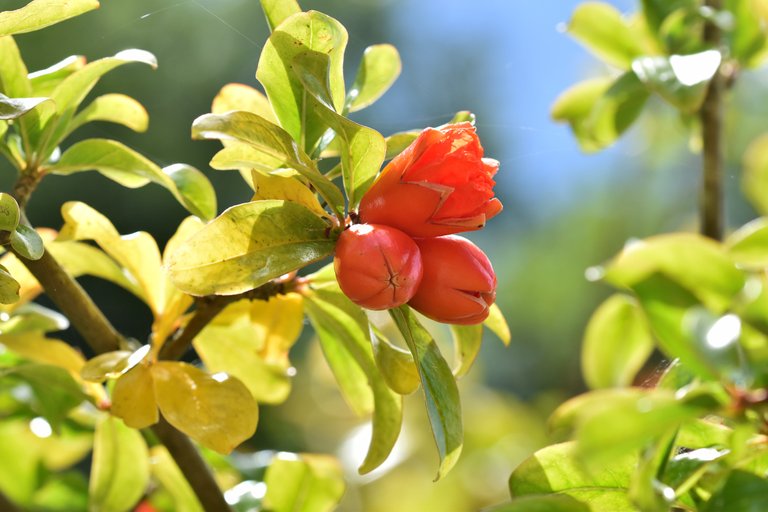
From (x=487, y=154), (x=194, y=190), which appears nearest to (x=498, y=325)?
(x=194, y=190)

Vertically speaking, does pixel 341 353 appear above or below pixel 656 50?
below

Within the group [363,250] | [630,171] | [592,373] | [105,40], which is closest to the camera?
[363,250]

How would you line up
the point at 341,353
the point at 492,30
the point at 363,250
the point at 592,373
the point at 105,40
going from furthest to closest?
the point at 492,30 → the point at 592,373 → the point at 105,40 → the point at 341,353 → the point at 363,250

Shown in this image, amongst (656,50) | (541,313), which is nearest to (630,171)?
(541,313)

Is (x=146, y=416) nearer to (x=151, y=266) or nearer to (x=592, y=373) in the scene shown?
(x=151, y=266)

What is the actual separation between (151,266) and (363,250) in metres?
0.26

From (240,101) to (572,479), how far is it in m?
0.37

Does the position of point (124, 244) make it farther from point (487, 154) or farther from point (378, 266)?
point (487, 154)

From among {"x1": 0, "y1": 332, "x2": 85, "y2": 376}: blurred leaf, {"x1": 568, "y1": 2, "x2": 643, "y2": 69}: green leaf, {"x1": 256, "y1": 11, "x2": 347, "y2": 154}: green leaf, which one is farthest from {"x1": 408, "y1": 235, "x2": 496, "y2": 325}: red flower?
{"x1": 568, "y1": 2, "x2": 643, "y2": 69}: green leaf

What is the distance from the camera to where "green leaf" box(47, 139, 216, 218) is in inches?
26.4

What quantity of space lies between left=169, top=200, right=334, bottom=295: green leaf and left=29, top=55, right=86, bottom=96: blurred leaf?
0.22m

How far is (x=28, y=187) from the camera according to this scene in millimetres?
689

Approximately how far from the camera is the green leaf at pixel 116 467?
848 millimetres

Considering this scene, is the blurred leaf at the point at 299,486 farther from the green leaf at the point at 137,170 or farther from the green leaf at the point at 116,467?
the green leaf at the point at 137,170
